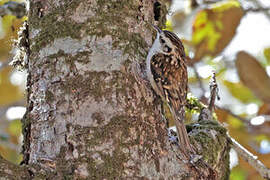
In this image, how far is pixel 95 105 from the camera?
183 cm

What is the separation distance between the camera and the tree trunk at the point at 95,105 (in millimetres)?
1729

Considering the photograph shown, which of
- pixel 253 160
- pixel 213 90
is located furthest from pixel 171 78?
pixel 253 160

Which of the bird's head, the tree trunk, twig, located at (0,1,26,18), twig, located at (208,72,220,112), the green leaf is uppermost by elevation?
the green leaf

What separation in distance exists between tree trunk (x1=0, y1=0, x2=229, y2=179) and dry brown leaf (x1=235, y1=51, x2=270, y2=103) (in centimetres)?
112

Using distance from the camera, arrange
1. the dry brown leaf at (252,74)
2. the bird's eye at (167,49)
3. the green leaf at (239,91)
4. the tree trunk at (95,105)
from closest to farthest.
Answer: the tree trunk at (95,105) → the bird's eye at (167,49) → the dry brown leaf at (252,74) → the green leaf at (239,91)

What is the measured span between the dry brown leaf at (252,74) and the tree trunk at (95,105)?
1124mm

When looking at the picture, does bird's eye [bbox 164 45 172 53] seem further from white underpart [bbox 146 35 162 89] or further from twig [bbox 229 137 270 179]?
twig [bbox 229 137 270 179]

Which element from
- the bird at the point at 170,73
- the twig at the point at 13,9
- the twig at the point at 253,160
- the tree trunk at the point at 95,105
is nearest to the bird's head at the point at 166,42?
the bird at the point at 170,73

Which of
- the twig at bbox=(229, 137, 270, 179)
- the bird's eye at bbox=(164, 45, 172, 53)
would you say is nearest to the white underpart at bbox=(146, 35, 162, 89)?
the bird's eye at bbox=(164, 45, 172, 53)

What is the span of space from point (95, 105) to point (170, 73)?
2.88ft

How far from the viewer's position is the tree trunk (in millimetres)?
1729

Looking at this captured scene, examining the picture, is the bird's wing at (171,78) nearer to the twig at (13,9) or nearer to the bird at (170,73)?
the bird at (170,73)

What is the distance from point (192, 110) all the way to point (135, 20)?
876 mm

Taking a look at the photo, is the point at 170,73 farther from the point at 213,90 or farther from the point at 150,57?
the point at 150,57
